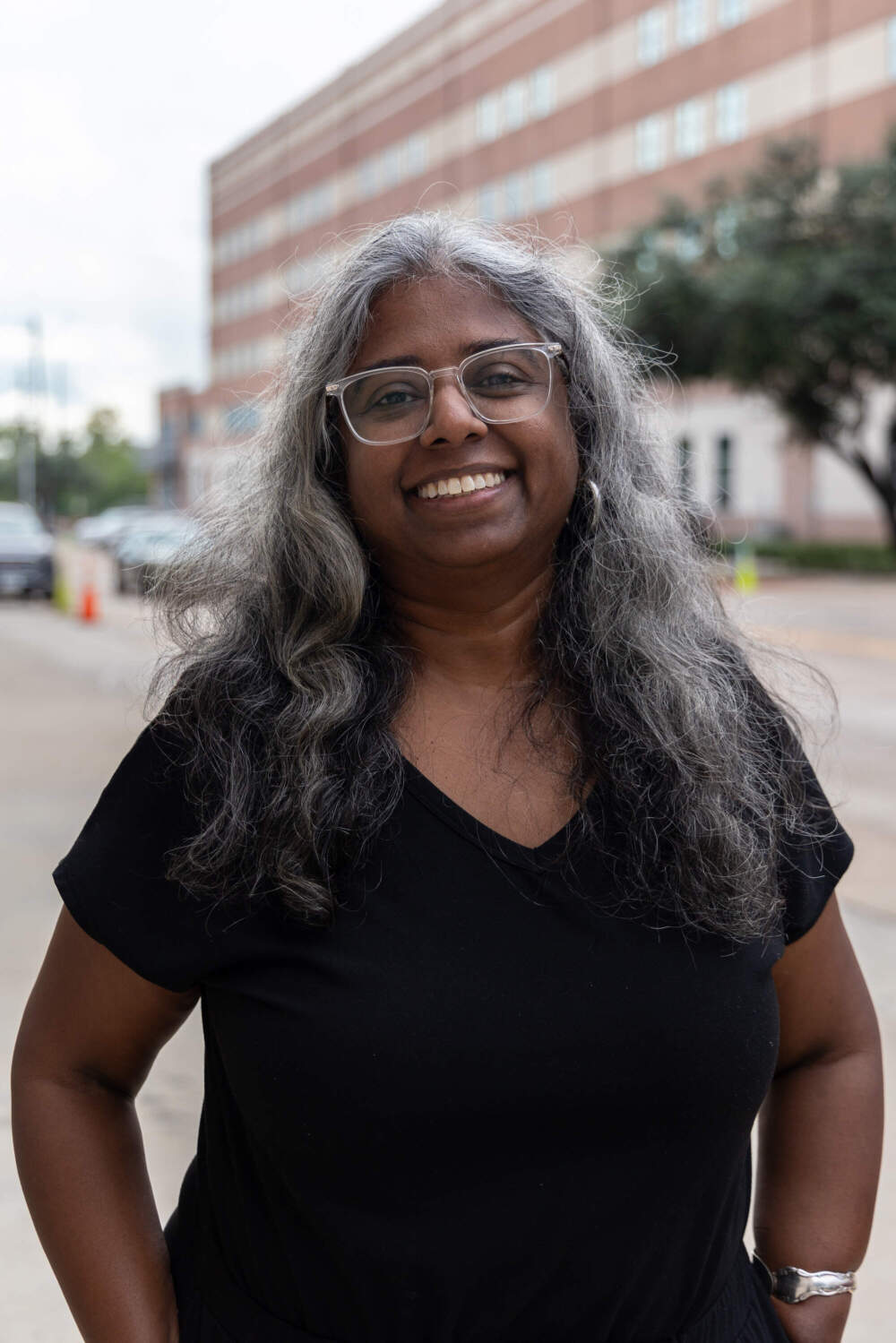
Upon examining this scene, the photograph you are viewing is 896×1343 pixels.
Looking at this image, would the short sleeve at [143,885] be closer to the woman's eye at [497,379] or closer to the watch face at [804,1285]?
the woman's eye at [497,379]

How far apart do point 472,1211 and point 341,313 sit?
103 cm

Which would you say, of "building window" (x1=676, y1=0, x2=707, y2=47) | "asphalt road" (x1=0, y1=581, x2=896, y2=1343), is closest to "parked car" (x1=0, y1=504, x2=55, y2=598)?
"asphalt road" (x1=0, y1=581, x2=896, y2=1343)

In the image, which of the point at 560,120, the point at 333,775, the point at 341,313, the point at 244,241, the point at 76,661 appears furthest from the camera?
the point at 244,241

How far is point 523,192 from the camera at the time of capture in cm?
4653

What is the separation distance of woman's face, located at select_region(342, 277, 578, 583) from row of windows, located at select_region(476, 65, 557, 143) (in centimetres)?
4645

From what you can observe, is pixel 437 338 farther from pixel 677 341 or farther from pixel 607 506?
pixel 677 341

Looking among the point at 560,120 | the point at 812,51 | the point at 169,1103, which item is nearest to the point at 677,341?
the point at 812,51

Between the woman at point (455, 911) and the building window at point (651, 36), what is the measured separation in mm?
41694

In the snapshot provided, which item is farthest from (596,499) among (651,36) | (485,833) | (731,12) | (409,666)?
(651,36)

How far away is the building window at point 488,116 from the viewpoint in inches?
1886

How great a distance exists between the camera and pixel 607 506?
1.82 meters

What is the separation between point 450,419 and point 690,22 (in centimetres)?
4107

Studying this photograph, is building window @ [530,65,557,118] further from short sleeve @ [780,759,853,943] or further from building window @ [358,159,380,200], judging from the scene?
short sleeve @ [780,759,853,943]

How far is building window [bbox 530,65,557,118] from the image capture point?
4469 cm
